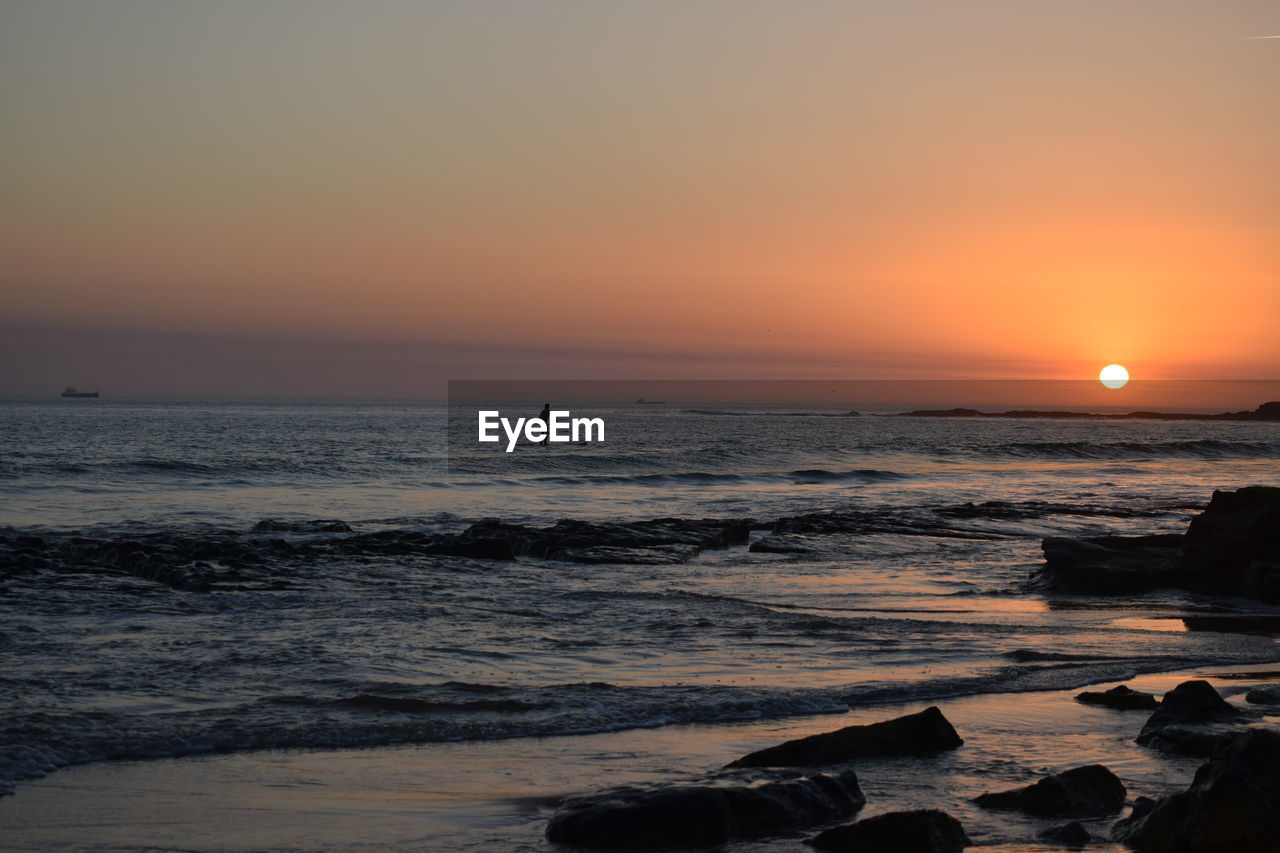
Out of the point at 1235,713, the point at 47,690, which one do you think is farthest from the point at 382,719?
the point at 1235,713

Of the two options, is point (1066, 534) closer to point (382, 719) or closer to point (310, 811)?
point (382, 719)

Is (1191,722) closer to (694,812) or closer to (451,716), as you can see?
(694,812)

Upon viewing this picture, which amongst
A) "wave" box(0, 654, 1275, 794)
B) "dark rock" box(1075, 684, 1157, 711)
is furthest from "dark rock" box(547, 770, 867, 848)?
"dark rock" box(1075, 684, 1157, 711)

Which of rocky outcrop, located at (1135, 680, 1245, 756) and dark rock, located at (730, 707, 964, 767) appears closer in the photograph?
dark rock, located at (730, 707, 964, 767)

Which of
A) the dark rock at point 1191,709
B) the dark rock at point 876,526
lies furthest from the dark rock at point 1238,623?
the dark rock at point 876,526

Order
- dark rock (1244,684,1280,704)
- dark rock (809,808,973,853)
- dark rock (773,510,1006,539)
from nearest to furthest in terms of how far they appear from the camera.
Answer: dark rock (809,808,973,853) < dark rock (1244,684,1280,704) < dark rock (773,510,1006,539)

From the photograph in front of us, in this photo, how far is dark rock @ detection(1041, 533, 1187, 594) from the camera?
51.3 feet

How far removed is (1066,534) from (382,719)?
814 inches

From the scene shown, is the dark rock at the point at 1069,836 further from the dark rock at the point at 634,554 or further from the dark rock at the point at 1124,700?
the dark rock at the point at 634,554

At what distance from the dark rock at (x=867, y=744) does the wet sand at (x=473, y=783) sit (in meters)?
0.12

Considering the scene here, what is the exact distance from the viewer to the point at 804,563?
1898 centimetres

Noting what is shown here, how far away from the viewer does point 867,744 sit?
6910mm

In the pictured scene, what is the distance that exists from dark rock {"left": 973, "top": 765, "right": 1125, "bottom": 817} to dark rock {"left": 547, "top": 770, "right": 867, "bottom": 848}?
2.66ft

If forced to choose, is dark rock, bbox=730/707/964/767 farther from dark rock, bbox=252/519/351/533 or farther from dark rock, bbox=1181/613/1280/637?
dark rock, bbox=252/519/351/533
